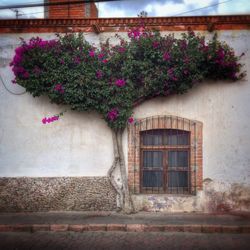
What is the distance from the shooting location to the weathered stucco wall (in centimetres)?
798

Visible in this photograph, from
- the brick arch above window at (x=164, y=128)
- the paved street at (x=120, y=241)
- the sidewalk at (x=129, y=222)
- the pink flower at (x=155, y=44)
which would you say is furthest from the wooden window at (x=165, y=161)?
the pink flower at (x=155, y=44)

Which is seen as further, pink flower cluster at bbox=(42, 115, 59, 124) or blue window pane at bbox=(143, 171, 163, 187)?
blue window pane at bbox=(143, 171, 163, 187)

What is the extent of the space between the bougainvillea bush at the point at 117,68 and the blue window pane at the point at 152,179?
57.0 inches

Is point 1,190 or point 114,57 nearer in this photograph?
point 114,57

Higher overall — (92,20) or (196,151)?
(92,20)

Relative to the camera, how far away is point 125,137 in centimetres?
821

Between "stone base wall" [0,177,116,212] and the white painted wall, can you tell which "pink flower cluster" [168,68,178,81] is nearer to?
the white painted wall

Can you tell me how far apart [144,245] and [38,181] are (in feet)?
11.4

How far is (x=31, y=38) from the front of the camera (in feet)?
26.5

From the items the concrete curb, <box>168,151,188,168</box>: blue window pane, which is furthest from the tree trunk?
<box>168,151,188,168</box>: blue window pane

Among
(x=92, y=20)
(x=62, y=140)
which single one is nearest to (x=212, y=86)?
(x=92, y=20)

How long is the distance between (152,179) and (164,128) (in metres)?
1.33

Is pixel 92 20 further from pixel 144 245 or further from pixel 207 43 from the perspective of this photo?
pixel 144 245

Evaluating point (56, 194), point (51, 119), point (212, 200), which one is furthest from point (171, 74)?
point (56, 194)
